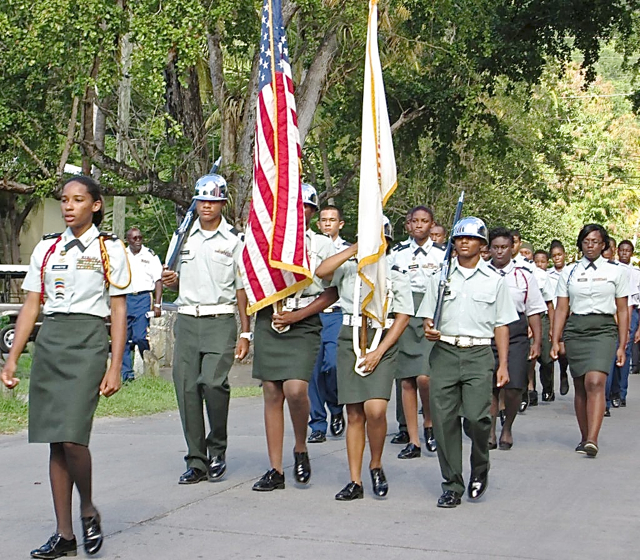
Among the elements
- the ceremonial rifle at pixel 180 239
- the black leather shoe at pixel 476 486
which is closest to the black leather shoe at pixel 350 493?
the black leather shoe at pixel 476 486

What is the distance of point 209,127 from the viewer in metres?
21.2

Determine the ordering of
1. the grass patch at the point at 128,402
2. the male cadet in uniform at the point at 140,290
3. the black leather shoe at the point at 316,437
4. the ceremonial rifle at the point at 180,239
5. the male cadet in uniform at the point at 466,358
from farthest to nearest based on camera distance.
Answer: the male cadet in uniform at the point at 140,290 → the grass patch at the point at 128,402 → the black leather shoe at the point at 316,437 → the ceremonial rifle at the point at 180,239 → the male cadet in uniform at the point at 466,358

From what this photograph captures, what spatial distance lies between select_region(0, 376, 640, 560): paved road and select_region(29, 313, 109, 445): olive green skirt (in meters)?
0.66

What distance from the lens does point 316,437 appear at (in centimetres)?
1046

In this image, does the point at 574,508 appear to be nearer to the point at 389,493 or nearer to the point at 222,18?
the point at 389,493

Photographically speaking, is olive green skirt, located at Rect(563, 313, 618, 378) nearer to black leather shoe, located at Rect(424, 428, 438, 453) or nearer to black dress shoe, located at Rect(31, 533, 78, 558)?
black leather shoe, located at Rect(424, 428, 438, 453)

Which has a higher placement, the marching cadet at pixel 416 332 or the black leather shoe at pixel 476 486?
the marching cadet at pixel 416 332

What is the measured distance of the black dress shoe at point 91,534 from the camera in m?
6.04

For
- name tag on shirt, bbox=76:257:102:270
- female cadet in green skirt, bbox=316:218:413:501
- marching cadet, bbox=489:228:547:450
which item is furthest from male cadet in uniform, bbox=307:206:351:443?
name tag on shirt, bbox=76:257:102:270

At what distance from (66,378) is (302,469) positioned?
2.49 metres

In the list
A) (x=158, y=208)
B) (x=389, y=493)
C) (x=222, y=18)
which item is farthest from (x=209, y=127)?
(x=389, y=493)

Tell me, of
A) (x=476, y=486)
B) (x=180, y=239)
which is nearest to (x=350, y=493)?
(x=476, y=486)

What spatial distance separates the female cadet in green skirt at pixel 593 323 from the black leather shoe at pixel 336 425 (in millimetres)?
2015

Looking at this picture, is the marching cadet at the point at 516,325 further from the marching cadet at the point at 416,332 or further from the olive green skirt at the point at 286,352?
the olive green skirt at the point at 286,352
